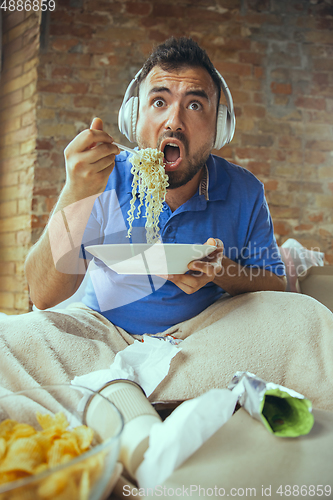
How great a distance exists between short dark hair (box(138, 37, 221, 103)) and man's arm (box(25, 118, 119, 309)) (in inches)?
21.7

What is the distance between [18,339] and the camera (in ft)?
2.89

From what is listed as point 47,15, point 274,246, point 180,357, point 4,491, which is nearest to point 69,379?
point 180,357

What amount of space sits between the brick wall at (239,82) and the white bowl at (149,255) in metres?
1.60

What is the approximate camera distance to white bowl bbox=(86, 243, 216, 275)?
32.3 inches

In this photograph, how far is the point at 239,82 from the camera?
8.14 feet

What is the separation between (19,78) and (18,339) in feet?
7.16

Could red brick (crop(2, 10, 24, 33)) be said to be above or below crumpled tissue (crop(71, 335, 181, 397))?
above

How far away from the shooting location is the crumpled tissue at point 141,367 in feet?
2.63

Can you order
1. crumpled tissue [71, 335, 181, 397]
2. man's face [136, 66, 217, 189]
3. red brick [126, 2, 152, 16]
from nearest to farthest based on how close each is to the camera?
crumpled tissue [71, 335, 181, 397] < man's face [136, 66, 217, 189] < red brick [126, 2, 152, 16]

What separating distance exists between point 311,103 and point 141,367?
2.35m

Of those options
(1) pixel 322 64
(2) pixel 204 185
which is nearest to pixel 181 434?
(2) pixel 204 185

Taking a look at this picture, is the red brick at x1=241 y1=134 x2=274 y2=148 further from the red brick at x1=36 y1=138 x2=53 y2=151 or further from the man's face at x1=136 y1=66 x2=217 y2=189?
the red brick at x1=36 y1=138 x2=53 y2=151

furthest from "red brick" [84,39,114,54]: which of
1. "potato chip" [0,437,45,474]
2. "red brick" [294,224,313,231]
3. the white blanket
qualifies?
"potato chip" [0,437,45,474]

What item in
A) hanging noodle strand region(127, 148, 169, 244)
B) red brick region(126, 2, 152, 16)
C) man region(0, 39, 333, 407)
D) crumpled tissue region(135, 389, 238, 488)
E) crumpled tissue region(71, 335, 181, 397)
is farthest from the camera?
red brick region(126, 2, 152, 16)
